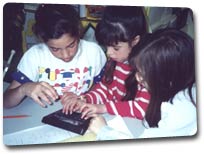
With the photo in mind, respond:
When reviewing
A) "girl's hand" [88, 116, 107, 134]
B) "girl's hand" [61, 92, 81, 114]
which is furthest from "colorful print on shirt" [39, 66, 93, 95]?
"girl's hand" [88, 116, 107, 134]

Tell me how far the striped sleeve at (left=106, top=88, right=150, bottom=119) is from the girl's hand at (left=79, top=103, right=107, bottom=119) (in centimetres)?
2

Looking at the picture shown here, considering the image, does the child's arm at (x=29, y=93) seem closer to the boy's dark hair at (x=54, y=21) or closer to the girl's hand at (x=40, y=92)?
the girl's hand at (x=40, y=92)

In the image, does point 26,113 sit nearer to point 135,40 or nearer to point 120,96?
point 120,96

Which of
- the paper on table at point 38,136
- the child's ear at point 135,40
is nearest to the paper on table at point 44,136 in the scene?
the paper on table at point 38,136

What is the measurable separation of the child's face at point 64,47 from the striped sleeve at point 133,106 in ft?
0.81

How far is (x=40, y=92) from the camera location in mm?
1385

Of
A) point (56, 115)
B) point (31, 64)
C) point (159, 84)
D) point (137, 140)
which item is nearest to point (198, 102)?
point (159, 84)

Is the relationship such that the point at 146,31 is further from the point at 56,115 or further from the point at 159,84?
the point at 56,115

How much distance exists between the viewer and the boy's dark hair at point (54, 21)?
136 cm

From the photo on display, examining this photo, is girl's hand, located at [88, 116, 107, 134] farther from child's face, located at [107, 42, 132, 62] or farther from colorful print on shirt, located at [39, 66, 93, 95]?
child's face, located at [107, 42, 132, 62]

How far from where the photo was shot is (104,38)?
4.66ft

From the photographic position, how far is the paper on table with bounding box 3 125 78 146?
4.42 feet

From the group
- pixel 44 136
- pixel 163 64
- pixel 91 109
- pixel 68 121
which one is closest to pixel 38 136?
pixel 44 136

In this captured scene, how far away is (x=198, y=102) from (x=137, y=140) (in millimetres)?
307
